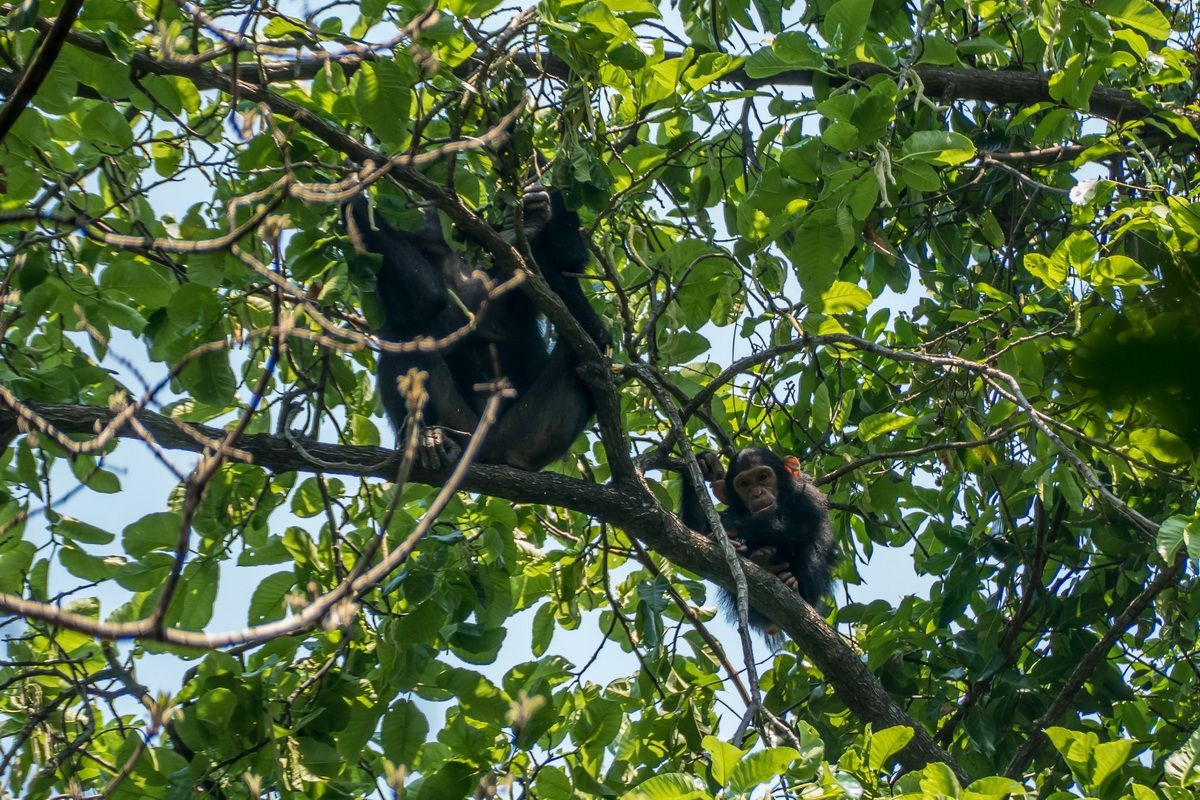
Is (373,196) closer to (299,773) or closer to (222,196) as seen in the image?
(222,196)

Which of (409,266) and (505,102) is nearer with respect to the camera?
(505,102)

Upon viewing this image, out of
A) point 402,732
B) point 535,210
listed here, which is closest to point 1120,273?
point 535,210

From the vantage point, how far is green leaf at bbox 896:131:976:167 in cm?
382

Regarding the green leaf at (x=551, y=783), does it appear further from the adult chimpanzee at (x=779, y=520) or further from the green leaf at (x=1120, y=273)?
the adult chimpanzee at (x=779, y=520)

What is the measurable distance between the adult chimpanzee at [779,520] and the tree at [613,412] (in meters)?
0.39

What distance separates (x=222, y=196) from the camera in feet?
13.1

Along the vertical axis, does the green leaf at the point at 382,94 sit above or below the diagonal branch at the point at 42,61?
above

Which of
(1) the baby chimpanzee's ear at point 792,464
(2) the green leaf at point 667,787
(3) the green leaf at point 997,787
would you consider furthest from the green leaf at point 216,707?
(1) the baby chimpanzee's ear at point 792,464

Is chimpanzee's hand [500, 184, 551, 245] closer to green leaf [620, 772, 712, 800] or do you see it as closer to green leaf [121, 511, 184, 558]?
green leaf [121, 511, 184, 558]

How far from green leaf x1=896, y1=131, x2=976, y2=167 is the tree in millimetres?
15

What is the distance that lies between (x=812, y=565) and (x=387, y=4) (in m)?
3.86

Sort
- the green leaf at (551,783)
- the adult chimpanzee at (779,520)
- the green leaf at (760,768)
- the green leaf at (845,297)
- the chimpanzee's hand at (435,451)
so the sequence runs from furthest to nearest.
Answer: the adult chimpanzee at (779,520) < the chimpanzee's hand at (435,451) < the green leaf at (845,297) < the green leaf at (551,783) < the green leaf at (760,768)

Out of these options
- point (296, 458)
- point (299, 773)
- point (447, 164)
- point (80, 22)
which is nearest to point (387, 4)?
point (447, 164)

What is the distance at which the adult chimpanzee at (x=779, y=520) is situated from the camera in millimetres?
6254
